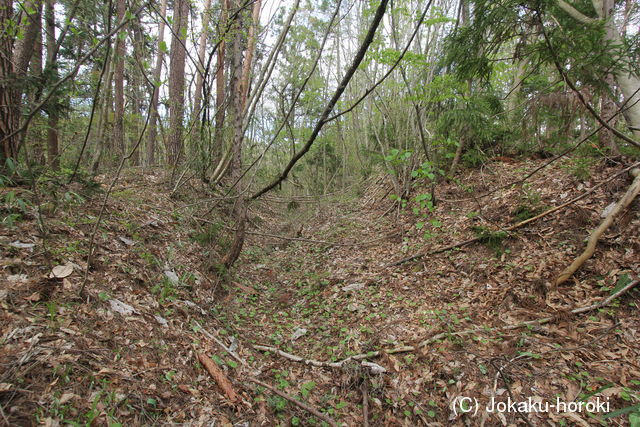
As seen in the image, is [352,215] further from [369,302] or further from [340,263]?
[369,302]

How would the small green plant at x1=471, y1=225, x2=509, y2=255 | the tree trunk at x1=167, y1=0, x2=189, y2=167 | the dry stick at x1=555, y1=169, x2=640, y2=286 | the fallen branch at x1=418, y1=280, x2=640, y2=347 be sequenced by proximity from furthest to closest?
the tree trunk at x1=167, y1=0, x2=189, y2=167 → the small green plant at x1=471, y1=225, x2=509, y2=255 → the dry stick at x1=555, y1=169, x2=640, y2=286 → the fallen branch at x1=418, y1=280, x2=640, y2=347

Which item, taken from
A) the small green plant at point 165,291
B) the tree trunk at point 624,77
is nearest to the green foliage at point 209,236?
the small green plant at point 165,291

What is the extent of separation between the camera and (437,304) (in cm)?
384

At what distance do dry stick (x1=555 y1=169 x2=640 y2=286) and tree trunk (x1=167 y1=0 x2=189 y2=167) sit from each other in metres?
6.32

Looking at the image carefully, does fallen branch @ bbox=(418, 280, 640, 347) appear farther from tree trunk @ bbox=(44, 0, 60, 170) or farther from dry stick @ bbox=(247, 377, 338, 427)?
tree trunk @ bbox=(44, 0, 60, 170)

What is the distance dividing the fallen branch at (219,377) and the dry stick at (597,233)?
3712 millimetres

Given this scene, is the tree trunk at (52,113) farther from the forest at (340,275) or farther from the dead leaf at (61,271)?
the dead leaf at (61,271)

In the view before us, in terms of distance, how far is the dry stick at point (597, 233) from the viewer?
10.7 ft

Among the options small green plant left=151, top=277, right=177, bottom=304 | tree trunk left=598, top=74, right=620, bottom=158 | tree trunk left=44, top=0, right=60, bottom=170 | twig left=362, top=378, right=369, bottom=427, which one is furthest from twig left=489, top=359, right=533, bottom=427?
tree trunk left=44, top=0, right=60, bottom=170

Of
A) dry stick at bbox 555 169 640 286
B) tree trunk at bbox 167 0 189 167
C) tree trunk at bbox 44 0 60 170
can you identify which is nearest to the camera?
dry stick at bbox 555 169 640 286

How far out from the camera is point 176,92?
7.17 m

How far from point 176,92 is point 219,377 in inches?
274

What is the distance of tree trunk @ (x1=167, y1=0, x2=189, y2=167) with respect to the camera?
624 centimetres

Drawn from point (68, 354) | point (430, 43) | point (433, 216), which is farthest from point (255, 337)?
point (430, 43)
